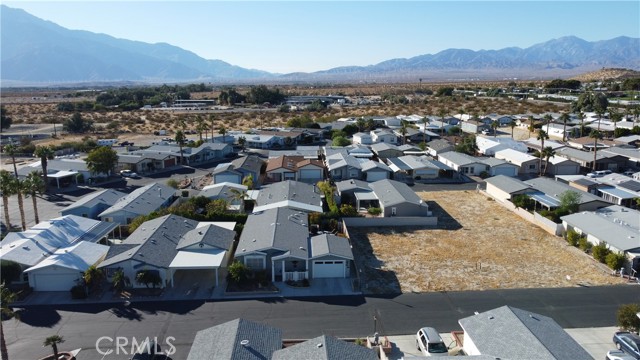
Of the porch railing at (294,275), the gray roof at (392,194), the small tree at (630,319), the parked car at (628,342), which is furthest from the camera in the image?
the gray roof at (392,194)

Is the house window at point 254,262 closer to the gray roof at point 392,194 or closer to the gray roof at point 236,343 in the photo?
the gray roof at point 236,343

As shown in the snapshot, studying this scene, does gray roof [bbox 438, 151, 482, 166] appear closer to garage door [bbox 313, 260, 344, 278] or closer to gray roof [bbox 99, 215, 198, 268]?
garage door [bbox 313, 260, 344, 278]

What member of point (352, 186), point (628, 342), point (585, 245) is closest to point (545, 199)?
point (585, 245)

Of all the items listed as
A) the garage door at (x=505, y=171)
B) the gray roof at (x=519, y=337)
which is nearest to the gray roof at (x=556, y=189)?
the garage door at (x=505, y=171)

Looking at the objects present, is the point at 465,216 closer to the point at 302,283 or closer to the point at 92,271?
the point at 302,283

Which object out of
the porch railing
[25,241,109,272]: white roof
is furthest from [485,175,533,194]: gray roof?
[25,241,109,272]: white roof

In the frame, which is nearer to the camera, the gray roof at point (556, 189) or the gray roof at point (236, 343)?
the gray roof at point (236, 343)
